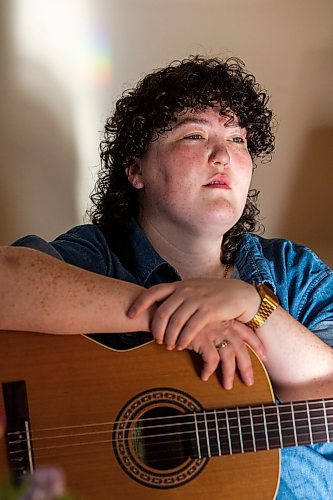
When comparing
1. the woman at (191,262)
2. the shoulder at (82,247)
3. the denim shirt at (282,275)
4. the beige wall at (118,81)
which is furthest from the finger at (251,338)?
the beige wall at (118,81)

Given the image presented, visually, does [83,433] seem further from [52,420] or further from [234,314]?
[234,314]

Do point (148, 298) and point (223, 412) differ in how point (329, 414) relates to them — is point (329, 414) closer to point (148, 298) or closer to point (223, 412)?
point (223, 412)

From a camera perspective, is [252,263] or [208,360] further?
[252,263]

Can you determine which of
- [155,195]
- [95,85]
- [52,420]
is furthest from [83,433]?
[95,85]

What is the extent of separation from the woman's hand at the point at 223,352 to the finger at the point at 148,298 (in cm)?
8

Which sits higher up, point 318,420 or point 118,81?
point 118,81

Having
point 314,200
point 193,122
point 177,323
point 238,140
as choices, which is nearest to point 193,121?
point 193,122

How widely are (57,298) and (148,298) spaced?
0.14 metres

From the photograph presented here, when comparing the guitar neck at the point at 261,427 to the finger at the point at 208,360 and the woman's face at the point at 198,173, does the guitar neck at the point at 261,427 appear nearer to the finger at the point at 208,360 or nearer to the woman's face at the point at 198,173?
the finger at the point at 208,360

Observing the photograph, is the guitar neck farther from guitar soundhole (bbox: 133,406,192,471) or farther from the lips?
the lips

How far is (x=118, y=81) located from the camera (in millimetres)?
1666

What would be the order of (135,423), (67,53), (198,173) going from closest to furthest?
(135,423), (198,173), (67,53)

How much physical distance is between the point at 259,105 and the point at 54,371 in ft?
2.50

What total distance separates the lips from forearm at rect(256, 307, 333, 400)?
0.89ft
